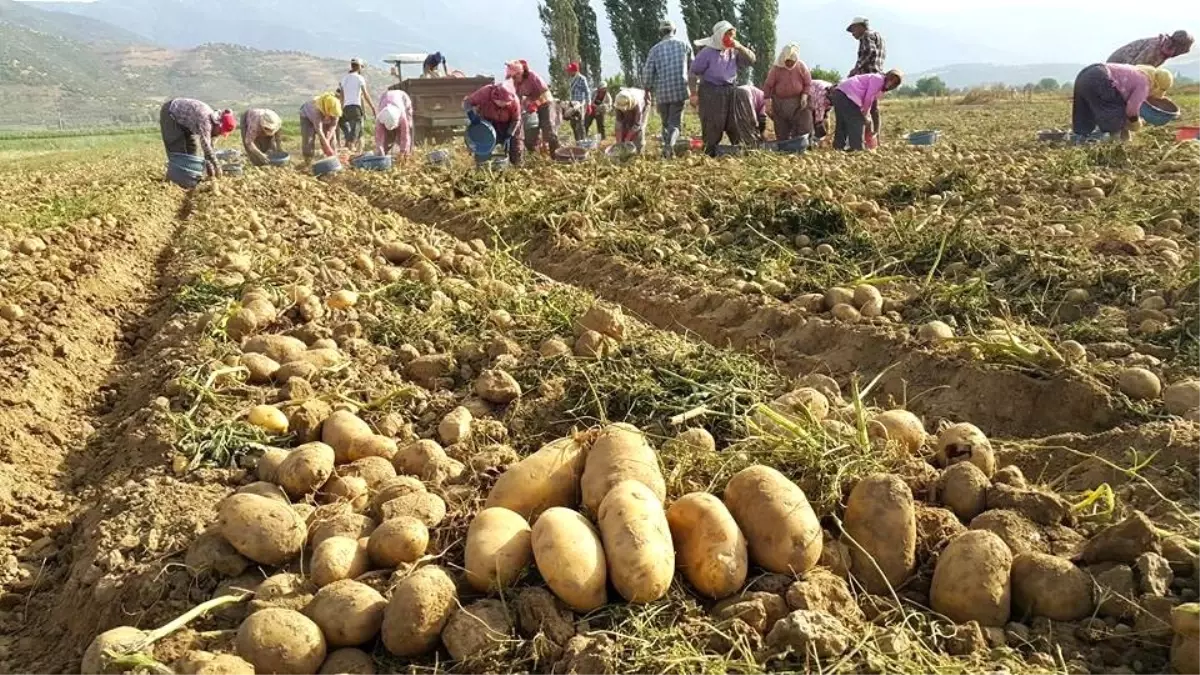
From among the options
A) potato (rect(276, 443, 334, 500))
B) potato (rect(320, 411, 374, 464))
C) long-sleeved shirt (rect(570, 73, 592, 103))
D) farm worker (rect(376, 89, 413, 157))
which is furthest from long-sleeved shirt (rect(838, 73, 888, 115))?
potato (rect(276, 443, 334, 500))

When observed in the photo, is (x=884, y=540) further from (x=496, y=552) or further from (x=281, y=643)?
(x=281, y=643)

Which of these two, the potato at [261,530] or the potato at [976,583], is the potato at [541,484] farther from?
the potato at [976,583]

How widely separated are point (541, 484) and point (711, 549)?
56cm

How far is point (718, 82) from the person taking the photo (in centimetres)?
1219

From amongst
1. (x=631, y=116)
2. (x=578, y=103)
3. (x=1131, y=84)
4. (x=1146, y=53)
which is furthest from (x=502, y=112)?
(x=1146, y=53)

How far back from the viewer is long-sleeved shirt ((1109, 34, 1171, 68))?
40.4 feet

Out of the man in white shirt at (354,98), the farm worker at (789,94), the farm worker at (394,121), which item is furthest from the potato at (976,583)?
the man in white shirt at (354,98)

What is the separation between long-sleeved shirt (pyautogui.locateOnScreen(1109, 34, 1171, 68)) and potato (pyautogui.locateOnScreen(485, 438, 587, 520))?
12.4 meters

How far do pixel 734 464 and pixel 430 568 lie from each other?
3.19 feet

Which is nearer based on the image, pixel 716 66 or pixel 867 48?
pixel 716 66

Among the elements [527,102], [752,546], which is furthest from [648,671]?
[527,102]

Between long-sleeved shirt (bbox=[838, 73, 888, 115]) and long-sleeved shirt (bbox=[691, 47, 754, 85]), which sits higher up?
long-sleeved shirt (bbox=[691, 47, 754, 85])

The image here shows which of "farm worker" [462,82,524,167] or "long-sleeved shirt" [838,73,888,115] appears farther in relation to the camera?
"farm worker" [462,82,524,167]

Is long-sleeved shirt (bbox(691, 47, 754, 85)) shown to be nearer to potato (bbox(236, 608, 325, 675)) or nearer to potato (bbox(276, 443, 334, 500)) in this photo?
potato (bbox(276, 443, 334, 500))
